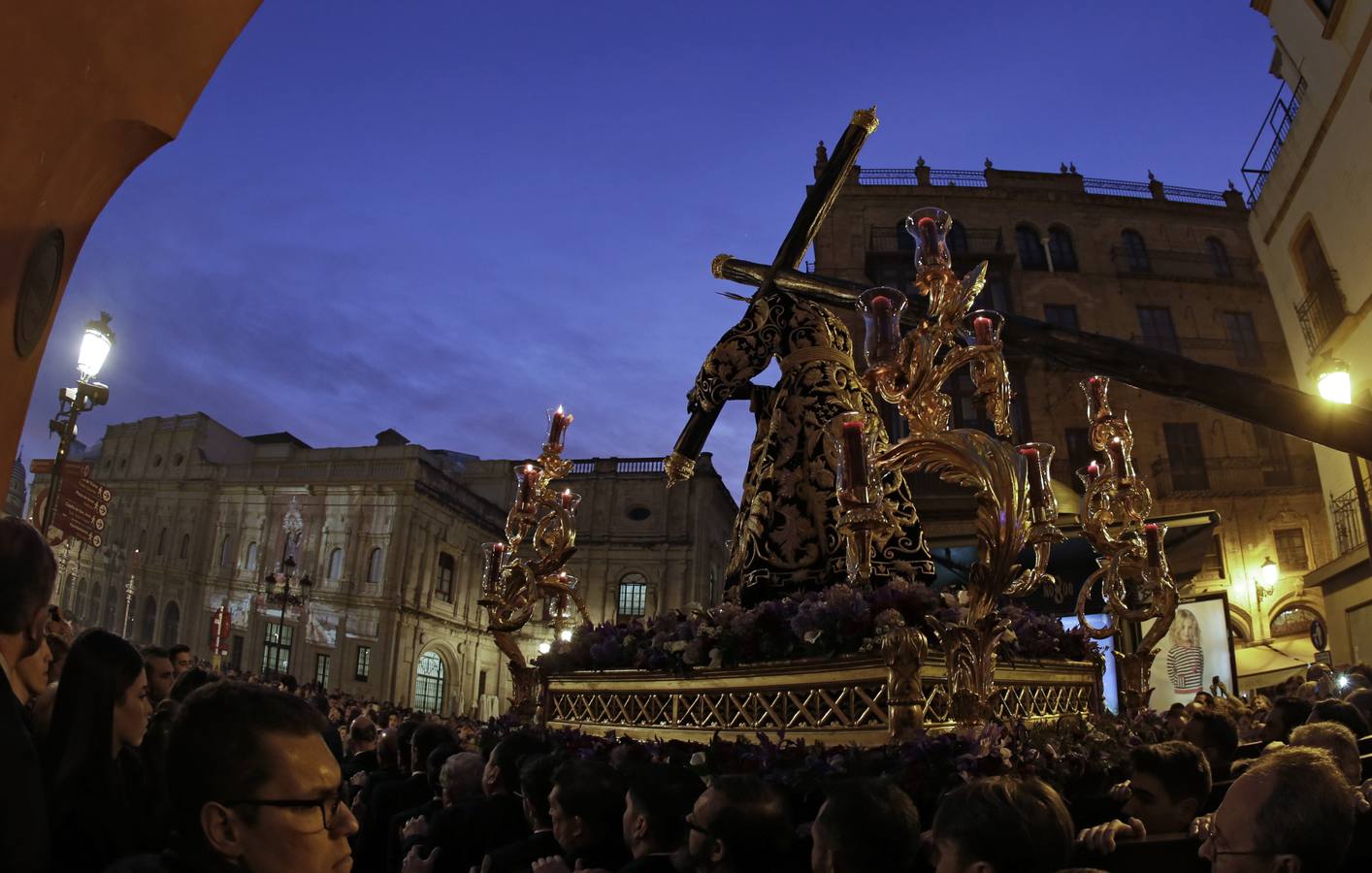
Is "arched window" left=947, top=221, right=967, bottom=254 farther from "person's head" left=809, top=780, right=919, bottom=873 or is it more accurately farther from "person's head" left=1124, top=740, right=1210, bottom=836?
"person's head" left=809, top=780, right=919, bottom=873

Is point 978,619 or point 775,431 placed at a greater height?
point 775,431

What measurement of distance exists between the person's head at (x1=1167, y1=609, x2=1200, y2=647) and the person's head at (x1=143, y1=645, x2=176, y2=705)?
13488mm

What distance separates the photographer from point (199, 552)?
3856 cm

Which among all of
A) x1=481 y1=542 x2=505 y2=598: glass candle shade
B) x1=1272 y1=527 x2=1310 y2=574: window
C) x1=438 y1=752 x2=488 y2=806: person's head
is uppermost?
x1=1272 y1=527 x2=1310 y2=574: window

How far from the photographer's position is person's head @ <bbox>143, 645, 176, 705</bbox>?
4.59 m

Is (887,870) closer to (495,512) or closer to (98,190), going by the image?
(98,190)

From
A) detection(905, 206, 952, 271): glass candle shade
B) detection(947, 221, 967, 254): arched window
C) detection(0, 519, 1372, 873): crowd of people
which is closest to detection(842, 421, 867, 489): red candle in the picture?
detection(905, 206, 952, 271): glass candle shade

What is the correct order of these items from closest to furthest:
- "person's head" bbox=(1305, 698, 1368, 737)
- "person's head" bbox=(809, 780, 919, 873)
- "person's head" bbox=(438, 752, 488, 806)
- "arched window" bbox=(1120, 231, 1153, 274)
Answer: "person's head" bbox=(809, 780, 919, 873)
"person's head" bbox=(438, 752, 488, 806)
"person's head" bbox=(1305, 698, 1368, 737)
"arched window" bbox=(1120, 231, 1153, 274)

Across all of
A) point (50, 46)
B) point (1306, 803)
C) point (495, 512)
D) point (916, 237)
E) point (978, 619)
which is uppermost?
point (495, 512)

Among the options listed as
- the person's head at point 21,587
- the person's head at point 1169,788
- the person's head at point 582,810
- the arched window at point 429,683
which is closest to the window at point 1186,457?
the person's head at point 1169,788

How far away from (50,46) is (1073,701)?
20.8 feet

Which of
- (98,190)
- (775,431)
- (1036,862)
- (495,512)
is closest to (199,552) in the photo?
(495,512)

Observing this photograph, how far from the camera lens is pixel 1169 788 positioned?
2832 mm

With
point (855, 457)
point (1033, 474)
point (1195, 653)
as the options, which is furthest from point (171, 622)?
point (1033, 474)
